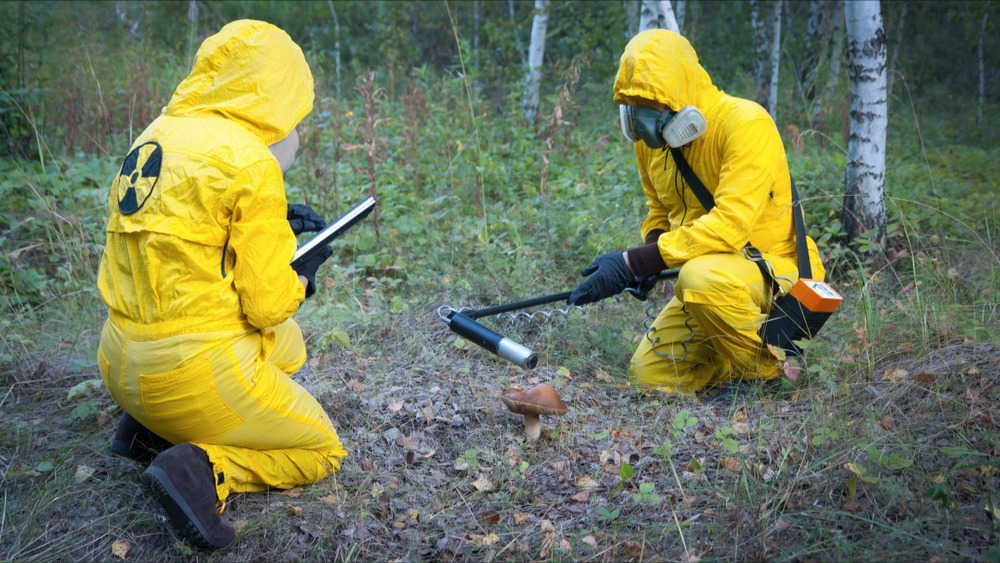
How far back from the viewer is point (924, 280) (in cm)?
371

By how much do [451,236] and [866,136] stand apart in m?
2.97

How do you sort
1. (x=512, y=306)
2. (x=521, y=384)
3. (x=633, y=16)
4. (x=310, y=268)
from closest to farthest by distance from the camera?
1. (x=310, y=268)
2. (x=512, y=306)
3. (x=521, y=384)
4. (x=633, y=16)

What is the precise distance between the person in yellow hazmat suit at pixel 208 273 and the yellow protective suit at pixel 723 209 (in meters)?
1.62

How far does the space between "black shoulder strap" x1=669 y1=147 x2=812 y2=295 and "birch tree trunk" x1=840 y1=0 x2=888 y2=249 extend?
1114 mm

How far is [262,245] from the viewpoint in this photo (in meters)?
1.99

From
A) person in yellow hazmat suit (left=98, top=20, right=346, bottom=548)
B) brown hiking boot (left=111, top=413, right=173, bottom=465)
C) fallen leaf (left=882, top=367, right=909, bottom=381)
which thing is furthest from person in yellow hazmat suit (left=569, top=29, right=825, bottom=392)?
brown hiking boot (left=111, top=413, right=173, bottom=465)

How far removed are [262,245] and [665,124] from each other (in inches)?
76.3

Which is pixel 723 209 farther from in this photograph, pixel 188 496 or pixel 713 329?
pixel 188 496

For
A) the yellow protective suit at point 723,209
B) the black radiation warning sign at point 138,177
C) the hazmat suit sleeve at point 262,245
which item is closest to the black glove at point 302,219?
the hazmat suit sleeve at point 262,245

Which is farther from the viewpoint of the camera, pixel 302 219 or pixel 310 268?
pixel 302 219

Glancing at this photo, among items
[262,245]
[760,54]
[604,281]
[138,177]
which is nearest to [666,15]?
[604,281]

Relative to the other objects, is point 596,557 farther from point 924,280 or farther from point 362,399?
point 924,280

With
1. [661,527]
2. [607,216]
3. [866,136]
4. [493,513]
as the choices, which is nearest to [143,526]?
[493,513]

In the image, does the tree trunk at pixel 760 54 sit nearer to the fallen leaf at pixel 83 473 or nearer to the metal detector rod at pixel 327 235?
the metal detector rod at pixel 327 235
